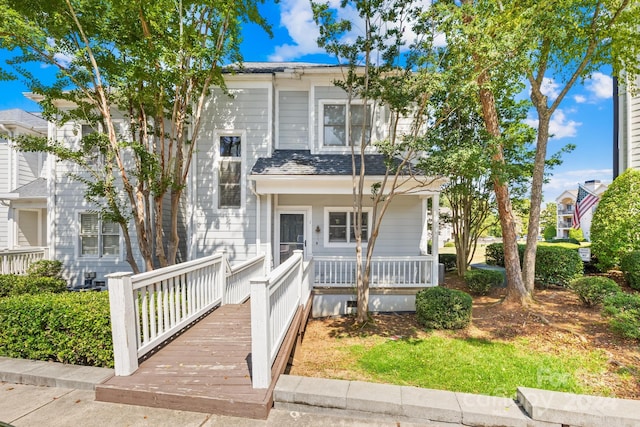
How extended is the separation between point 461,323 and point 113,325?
5.52m

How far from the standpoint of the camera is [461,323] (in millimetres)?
5453

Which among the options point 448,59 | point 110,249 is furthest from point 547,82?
point 110,249

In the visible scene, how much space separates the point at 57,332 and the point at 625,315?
7962 millimetres

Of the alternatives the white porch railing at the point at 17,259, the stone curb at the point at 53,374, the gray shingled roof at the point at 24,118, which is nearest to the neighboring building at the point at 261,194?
the white porch railing at the point at 17,259

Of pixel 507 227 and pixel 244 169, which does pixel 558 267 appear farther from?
pixel 244 169

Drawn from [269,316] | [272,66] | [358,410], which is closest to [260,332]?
[269,316]

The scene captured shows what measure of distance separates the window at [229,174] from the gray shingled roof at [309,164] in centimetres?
71

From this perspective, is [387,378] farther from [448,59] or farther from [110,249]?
[110,249]

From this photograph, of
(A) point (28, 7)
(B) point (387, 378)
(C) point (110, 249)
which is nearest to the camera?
(B) point (387, 378)

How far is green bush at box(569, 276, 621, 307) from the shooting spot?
585cm

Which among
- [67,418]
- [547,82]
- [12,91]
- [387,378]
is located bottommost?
[387,378]

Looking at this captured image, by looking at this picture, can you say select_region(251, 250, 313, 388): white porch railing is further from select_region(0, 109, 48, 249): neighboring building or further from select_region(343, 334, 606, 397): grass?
select_region(0, 109, 48, 249): neighboring building

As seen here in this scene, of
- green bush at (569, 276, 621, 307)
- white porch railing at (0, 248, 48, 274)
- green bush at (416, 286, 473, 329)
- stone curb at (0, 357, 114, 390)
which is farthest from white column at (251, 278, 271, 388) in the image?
white porch railing at (0, 248, 48, 274)

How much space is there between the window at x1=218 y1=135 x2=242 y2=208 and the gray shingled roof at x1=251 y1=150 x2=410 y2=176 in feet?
2.34
